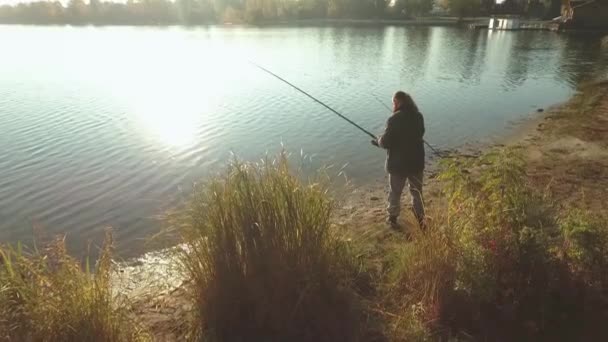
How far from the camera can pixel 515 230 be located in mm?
4172

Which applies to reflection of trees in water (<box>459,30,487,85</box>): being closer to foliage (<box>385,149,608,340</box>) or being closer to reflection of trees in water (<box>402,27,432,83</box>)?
reflection of trees in water (<box>402,27,432,83</box>)

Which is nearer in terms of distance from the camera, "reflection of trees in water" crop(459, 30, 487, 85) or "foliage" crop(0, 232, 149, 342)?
"foliage" crop(0, 232, 149, 342)

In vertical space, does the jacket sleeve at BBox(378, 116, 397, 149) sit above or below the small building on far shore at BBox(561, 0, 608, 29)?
below

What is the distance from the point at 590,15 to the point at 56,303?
7755 cm

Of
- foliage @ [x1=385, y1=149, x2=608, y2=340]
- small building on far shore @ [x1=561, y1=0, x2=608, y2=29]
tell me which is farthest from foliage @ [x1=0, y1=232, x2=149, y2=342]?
small building on far shore @ [x1=561, y1=0, x2=608, y2=29]

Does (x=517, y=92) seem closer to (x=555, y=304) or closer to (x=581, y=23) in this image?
(x=555, y=304)

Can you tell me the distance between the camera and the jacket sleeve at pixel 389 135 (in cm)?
670

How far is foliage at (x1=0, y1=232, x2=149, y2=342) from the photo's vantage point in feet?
10.9

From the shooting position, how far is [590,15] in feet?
198

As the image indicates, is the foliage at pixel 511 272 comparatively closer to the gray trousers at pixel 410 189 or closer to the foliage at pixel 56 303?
the gray trousers at pixel 410 189

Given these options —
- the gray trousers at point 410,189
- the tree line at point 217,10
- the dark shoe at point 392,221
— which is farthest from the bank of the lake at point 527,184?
the tree line at point 217,10

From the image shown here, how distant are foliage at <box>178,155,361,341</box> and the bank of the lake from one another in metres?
0.60

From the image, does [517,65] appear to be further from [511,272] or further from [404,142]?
[511,272]

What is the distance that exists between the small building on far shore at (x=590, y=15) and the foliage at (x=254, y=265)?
74848 millimetres
